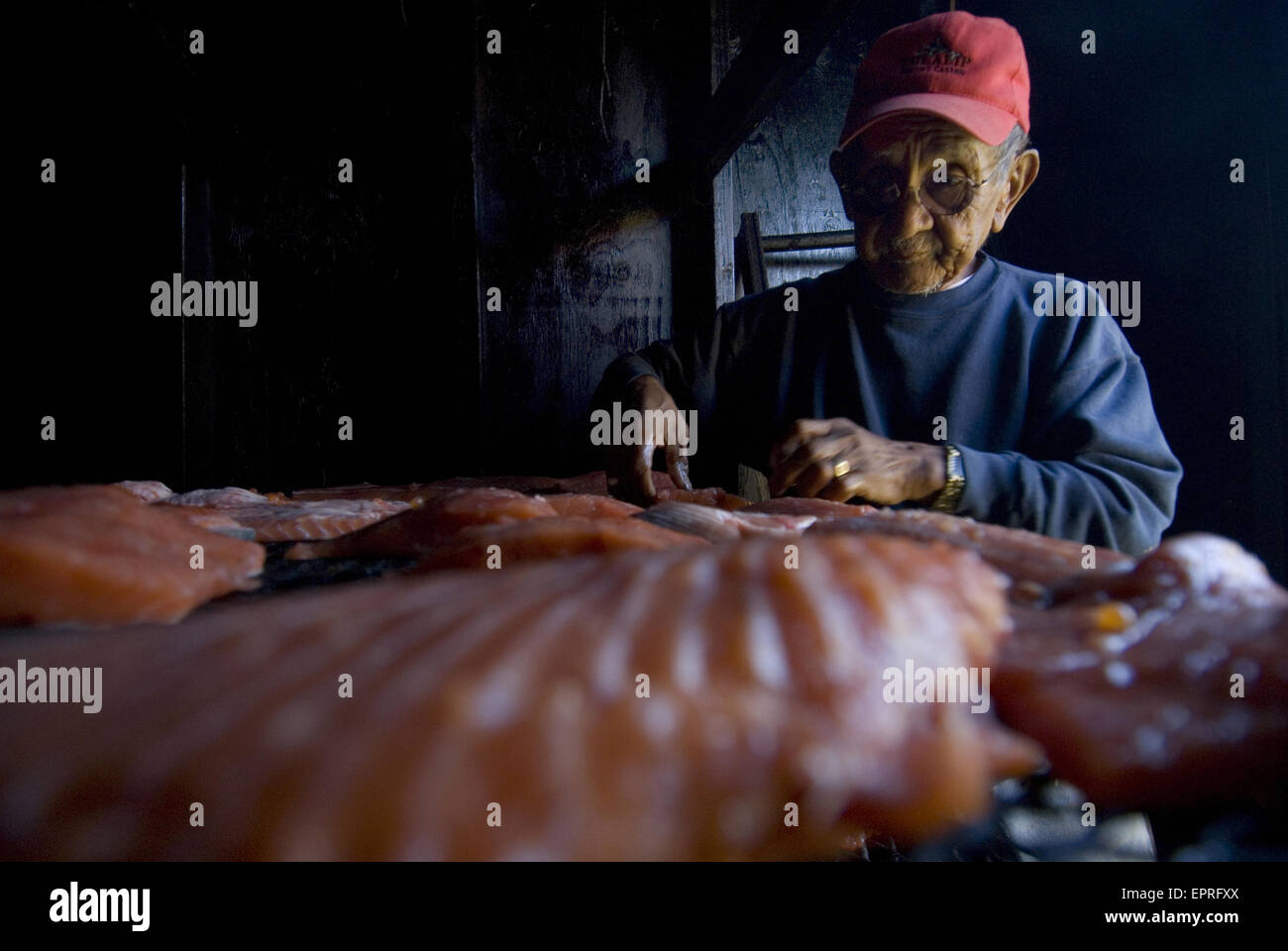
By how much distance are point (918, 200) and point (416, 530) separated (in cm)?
206

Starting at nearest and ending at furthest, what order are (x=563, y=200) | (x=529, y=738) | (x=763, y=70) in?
1. (x=529, y=738)
2. (x=763, y=70)
3. (x=563, y=200)

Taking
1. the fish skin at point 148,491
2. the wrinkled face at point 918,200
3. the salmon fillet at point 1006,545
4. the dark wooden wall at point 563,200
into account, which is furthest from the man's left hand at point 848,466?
the dark wooden wall at point 563,200

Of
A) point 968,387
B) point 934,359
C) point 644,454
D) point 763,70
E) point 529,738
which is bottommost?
point 529,738

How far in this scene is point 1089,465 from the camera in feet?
7.11

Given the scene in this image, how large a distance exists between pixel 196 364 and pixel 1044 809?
13.4 feet

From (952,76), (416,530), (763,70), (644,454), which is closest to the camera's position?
(416,530)

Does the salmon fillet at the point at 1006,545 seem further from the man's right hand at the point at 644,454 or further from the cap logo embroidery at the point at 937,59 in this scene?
the cap logo embroidery at the point at 937,59

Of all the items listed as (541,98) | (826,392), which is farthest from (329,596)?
(541,98)

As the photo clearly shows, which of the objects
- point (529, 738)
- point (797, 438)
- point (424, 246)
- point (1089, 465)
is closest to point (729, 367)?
point (797, 438)

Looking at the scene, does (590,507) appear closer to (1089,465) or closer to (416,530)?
(416,530)

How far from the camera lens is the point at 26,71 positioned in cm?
307

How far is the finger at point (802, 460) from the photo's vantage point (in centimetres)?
196
